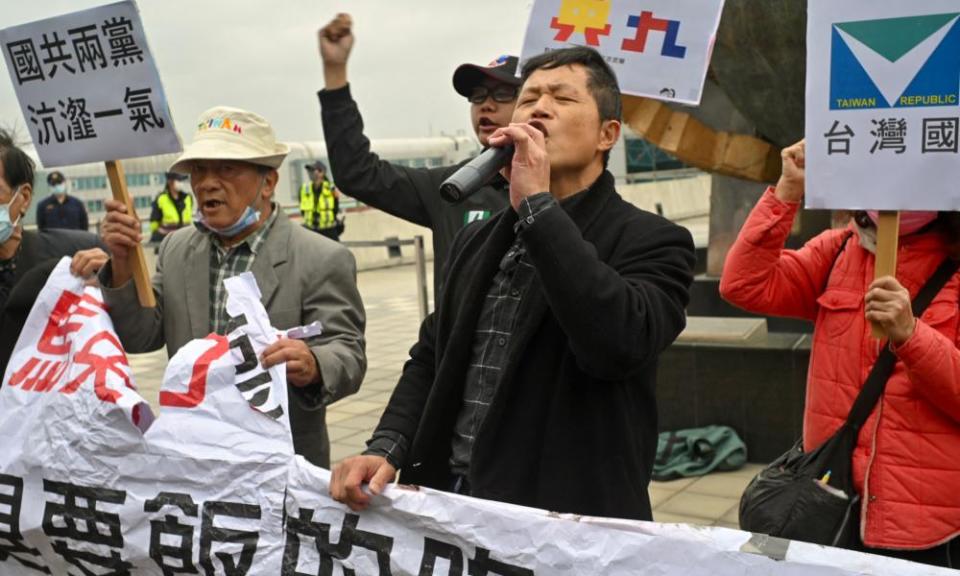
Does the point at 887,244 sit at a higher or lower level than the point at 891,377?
higher

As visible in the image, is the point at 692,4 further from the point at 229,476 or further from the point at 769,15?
the point at 229,476

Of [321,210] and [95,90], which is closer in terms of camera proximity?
[95,90]

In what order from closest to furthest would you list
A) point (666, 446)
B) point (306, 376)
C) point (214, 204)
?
point (306, 376)
point (214, 204)
point (666, 446)

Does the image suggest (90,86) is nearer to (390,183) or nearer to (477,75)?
(390,183)

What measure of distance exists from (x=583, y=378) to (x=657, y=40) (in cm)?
180

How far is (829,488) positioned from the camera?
2580 mm

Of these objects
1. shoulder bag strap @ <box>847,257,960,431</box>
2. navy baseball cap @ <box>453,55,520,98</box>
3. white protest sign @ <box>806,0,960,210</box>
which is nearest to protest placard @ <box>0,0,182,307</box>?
navy baseball cap @ <box>453,55,520,98</box>

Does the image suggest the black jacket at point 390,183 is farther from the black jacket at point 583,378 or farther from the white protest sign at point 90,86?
the black jacket at point 583,378

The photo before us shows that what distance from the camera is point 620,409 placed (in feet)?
7.01

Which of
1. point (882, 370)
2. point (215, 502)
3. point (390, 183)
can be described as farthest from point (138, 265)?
point (882, 370)

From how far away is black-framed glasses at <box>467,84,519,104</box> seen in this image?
3.45m

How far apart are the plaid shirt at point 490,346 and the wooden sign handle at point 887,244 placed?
0.71 m

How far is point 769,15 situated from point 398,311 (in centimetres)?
844

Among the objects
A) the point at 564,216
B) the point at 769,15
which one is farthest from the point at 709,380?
the point at 564,216
